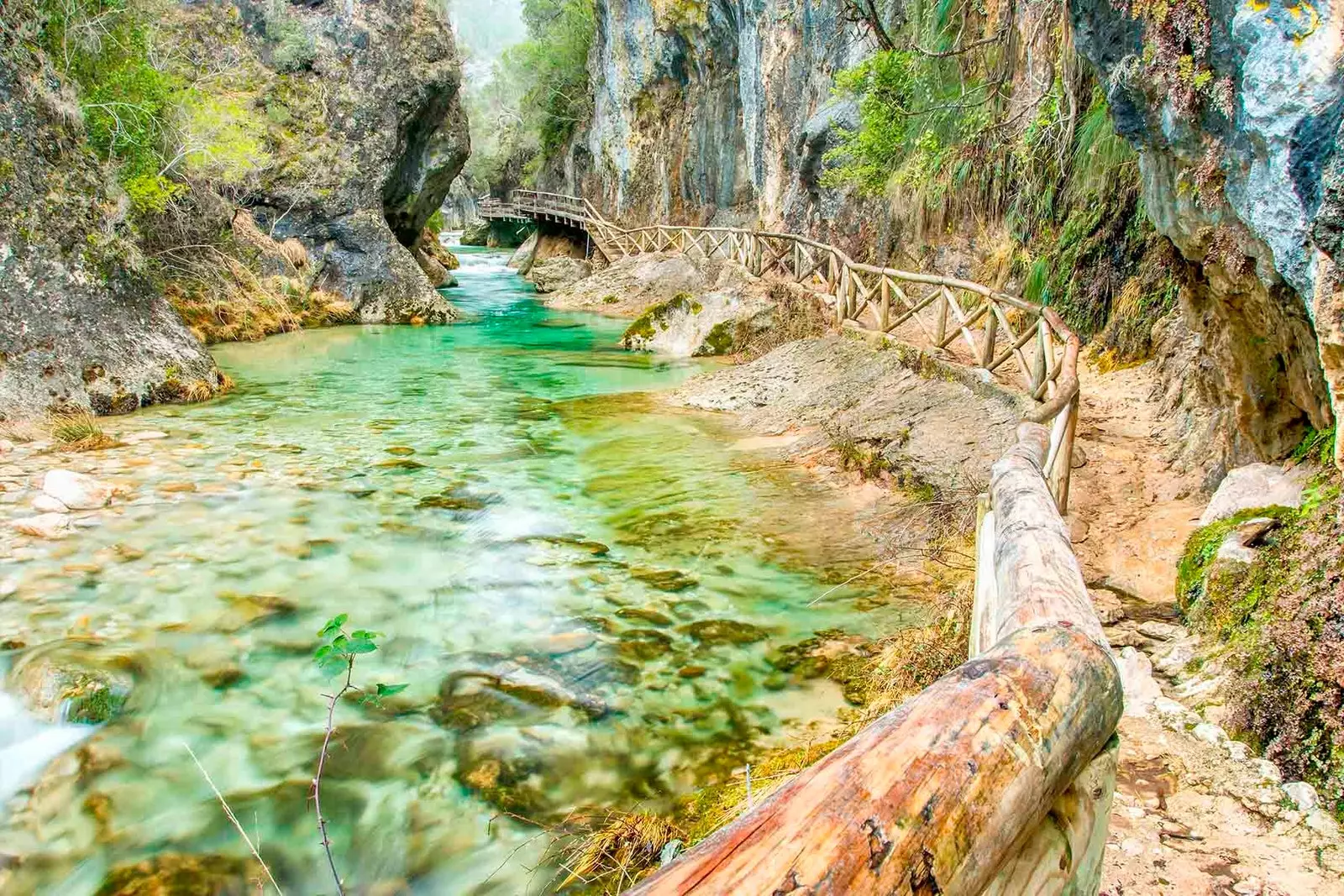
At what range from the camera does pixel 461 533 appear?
5.76 metres

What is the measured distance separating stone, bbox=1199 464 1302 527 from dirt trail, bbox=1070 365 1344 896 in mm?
419

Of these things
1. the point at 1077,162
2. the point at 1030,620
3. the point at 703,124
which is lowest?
the point at 1030,620

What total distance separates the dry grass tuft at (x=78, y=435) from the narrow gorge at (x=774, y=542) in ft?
0.26

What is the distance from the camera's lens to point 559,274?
28.4 m

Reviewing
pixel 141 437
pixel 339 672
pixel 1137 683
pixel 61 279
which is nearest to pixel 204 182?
pixel 61 279

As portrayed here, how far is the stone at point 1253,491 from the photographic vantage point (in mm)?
3799

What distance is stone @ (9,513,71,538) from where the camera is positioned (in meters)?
5.21

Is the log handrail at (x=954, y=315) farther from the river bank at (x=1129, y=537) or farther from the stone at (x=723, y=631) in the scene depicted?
the stone at (x=723, y=631)

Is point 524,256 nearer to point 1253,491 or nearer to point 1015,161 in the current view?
point 1015,161

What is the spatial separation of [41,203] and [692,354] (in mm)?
8873

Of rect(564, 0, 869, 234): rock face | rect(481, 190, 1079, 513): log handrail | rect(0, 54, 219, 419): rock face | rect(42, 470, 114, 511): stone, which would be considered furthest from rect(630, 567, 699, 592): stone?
rect(564, 0, 869, 234): rock face

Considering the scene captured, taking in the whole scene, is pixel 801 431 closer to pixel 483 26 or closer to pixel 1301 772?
pixel 1301 772

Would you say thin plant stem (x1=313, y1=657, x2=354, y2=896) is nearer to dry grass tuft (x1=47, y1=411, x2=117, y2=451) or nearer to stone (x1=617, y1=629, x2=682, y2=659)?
stone (x1=617, y1=629, x2=682, y2=659)

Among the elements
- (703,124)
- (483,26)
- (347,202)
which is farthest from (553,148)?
(483,26)
